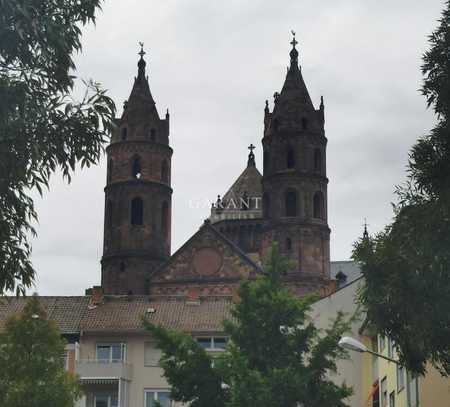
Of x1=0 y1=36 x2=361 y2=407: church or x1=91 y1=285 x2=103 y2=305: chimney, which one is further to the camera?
x1=0 y1=36 x2=361 y2=407: church

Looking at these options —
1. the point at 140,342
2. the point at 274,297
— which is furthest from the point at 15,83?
the point at 140,342

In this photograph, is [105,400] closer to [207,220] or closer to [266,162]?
[207,220]

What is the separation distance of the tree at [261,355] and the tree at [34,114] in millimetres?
14054

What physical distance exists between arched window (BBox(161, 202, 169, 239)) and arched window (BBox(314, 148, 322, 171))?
10711 millimetres

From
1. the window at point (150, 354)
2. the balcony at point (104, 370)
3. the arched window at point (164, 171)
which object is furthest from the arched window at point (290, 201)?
the balcony at point (104, 370)

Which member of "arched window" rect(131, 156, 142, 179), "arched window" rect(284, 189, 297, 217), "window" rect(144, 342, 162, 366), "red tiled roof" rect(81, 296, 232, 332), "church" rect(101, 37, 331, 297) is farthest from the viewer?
"arched window" rect(131, 156, 142, 179)

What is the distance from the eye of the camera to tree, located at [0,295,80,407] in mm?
36500

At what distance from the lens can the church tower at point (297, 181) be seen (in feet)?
274

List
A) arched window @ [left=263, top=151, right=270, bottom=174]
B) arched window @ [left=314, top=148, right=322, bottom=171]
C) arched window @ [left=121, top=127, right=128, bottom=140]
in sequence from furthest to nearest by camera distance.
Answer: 1. arched window @ [left=263, top=151, right=270, bottom=174]
2. arched window @ [left=121, top=127, right=128, bottom=140]
3. arched window @ [left=314, top=148, right=322, bottom=171]

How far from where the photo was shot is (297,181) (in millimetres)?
85562

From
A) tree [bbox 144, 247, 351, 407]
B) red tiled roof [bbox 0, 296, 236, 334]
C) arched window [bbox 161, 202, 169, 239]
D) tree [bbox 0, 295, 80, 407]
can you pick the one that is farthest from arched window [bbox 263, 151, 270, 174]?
tree [bbox 144, 247, 351, 407]

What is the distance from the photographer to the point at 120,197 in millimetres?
85500

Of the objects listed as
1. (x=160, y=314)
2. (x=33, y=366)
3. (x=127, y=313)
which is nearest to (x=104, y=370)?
(x=127, y=313)

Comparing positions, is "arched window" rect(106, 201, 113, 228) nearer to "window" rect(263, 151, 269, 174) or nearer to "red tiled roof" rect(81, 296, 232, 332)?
"window" rect(263, 151, 269, 174)
